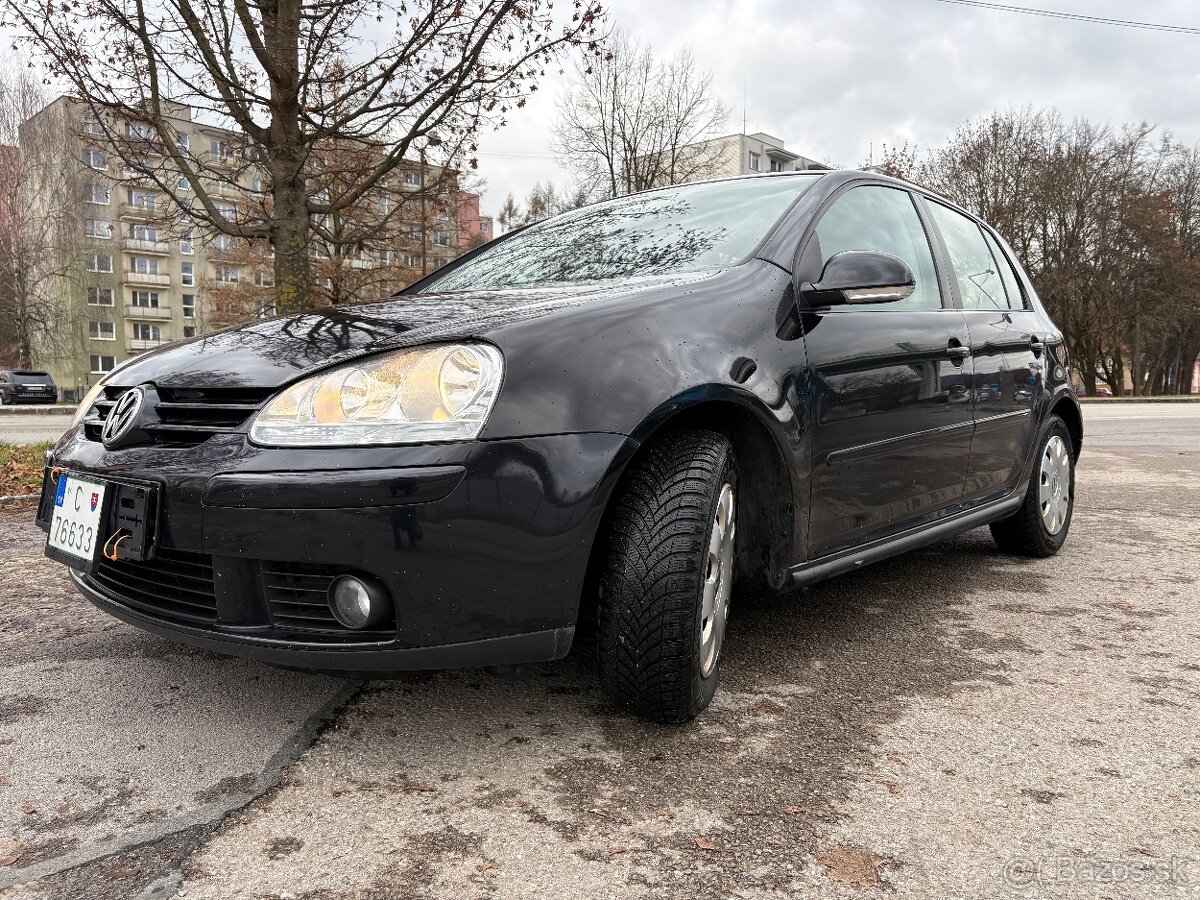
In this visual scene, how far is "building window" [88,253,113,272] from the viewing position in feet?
171

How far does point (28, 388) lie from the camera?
1234 inches

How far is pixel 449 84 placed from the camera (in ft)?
23.6

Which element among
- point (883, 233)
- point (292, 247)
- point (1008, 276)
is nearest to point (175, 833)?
point (883, 233)

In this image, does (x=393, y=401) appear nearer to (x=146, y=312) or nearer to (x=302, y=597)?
(x=302, y=597)

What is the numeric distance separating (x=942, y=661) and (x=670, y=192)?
1821 mm

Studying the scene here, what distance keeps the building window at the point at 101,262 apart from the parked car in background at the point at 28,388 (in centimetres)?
2210

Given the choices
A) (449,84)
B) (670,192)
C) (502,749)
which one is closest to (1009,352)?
(670,192)

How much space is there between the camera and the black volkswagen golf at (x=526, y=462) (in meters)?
1.72

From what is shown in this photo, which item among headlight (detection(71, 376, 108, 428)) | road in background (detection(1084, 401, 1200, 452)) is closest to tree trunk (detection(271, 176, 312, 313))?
headlight (detection(71, 376, 108, 428))

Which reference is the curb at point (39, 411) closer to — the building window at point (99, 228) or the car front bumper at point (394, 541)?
Result: the car front bumper at point (394, 541)

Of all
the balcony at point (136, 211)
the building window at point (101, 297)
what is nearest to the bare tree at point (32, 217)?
the balcony at point (136, 211)

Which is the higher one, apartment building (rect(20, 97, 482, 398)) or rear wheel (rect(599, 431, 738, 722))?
apartment building (rect(20, 97, 482, 398))

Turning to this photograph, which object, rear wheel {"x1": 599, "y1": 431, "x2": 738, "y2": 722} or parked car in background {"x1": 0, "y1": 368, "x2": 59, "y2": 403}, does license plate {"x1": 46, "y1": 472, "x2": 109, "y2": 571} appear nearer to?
rear wheel {"x1": 599, "y1": 431, "x2": 738, "y2": 722}

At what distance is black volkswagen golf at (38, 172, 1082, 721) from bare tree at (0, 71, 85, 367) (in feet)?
124
